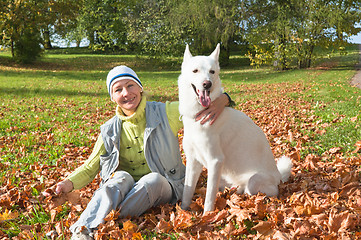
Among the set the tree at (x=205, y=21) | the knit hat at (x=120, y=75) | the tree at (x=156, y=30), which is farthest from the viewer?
the tree at (x=156, y=30)

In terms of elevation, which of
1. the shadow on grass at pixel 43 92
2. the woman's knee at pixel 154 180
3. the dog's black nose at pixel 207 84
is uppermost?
the dog's black nose at pixel 207 84

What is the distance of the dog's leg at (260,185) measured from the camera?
3.13 m

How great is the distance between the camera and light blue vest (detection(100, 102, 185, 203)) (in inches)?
138

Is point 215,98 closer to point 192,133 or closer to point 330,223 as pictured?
point 192,133

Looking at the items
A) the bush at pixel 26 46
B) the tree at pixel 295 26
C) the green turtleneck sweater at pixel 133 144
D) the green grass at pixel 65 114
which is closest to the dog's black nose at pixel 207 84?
the green turtleneck sweater at pixel 133 144

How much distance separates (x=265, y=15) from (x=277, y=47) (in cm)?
297

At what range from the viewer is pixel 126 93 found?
3.45 metres

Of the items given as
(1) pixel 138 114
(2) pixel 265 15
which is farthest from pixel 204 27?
(1) pixel 138 114

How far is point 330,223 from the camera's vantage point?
2.54 m

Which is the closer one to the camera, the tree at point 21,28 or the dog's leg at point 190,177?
the dog's leg at point 190,177

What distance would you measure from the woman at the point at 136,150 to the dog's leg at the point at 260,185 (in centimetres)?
80

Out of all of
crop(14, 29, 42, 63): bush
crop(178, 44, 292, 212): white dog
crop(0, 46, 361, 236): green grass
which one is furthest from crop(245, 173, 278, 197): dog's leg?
crop(14, 29, 42, 63): bush

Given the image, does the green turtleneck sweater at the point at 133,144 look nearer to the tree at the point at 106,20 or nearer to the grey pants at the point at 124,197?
the grey pants at the point at 124,197

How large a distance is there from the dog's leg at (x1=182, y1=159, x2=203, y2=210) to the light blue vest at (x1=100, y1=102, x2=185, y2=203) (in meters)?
0.28
